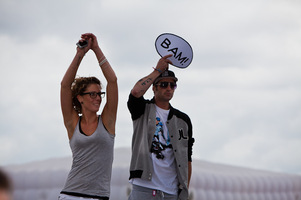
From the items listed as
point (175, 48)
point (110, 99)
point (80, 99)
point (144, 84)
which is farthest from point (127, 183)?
point (110, 99)

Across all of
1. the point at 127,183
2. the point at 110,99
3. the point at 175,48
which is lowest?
the point at 110,99

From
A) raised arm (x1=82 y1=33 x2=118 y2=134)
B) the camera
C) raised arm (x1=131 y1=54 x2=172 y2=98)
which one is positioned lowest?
raised arm (x1=82 y1=33 x2=118 y2=134)

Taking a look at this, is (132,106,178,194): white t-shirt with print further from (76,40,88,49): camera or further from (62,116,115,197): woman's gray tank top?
(76,40,88,49): camera

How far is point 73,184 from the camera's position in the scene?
11.5 ft

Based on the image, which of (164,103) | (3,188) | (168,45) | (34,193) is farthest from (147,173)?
(34,193)

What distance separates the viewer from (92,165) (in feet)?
11.4

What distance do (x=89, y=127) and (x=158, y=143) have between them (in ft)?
2.72

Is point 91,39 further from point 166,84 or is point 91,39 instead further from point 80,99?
point 166,84

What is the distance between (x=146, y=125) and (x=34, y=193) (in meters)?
11.8

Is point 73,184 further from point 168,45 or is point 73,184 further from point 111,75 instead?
point 168,45

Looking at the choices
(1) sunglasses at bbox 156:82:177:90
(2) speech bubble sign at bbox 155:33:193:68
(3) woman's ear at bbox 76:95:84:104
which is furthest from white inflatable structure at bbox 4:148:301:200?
(3) woman's ear at bbox 76:95:84:104

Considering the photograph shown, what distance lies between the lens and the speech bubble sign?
4.62 meters

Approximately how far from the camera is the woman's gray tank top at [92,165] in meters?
3.45

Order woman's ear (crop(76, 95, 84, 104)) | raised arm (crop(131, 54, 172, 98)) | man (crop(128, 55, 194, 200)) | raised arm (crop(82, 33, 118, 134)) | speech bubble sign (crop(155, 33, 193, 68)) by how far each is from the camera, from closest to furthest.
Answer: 1. raised arm (crop(82, 33, 118, 134))
2. woman's ear (crop(76, 95, 84, 104))
3. man (crop(128, 55, 194, 200))
4. raised arm (crop(131, 54, 172, 98))
5. speech bubble sign (crop(155, 33, 193, 68))
